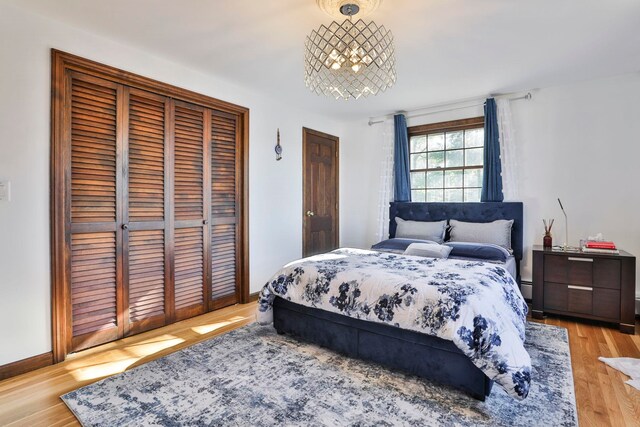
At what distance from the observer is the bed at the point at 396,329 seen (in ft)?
6.05

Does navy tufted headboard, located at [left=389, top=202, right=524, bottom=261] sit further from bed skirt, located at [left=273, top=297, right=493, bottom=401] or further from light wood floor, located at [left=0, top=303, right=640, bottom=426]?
bed skirt, located at [left=273, top=297, right=493, bottom=401]

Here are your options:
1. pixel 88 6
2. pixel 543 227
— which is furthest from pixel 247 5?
pixel 543 227

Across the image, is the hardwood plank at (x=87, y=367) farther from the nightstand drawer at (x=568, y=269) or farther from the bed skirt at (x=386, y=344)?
the nightstand drawer at (x=568, y=269)

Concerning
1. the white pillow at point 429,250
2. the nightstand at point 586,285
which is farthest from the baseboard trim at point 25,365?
the nightstand at point 586,285

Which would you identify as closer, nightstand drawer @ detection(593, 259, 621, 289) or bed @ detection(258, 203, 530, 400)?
bed @ detection(258, 203, 530, 400)

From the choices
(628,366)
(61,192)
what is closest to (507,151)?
(628,366)

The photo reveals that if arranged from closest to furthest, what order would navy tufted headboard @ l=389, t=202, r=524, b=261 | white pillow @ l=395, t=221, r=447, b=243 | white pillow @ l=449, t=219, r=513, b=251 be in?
white pillow @ l=449, t=219, r=513, b=251 < navy tufted headboard @ l=389, t=202, r=524, b=261 < white pillow @ l=395, t=221, r=447, b=243

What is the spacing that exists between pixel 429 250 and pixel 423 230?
887 mm

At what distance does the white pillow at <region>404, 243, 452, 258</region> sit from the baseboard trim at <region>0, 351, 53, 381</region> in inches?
121

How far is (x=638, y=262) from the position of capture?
332cm

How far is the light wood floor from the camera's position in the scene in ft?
5.89

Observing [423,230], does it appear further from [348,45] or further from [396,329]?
[348,45]

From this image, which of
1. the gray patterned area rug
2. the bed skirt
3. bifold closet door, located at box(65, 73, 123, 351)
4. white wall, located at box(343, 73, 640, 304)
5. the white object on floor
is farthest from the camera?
white wall, located at box(343, 73, 640, 304)

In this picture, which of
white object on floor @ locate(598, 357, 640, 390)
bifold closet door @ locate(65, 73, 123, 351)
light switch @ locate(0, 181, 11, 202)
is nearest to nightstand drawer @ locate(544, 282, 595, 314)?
white object on floor @ locate(598, 357, 640, 390)
